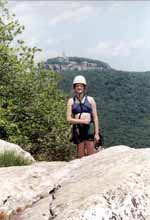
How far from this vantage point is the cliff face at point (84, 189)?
5.09m

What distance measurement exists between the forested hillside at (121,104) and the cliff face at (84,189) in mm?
49221

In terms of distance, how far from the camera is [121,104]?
104688 millimetres

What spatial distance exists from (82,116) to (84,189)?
12.2ft

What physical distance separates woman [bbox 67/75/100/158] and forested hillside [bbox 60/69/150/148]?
153 ft

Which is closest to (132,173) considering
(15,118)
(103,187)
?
(103,187)

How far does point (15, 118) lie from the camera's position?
21.2 metres

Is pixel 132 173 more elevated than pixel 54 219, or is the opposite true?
pixel 132 173

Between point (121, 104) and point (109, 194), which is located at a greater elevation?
point (109, 194)

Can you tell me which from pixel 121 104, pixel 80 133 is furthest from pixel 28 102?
pixel 121 104

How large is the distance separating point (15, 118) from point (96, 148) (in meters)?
11.9

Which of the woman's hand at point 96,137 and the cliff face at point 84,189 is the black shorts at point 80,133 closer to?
the woman's hand at point 96,137

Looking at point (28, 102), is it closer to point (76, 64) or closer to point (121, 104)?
point (121, 104)

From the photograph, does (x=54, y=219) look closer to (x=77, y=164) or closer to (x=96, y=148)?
(x=77, y=164)

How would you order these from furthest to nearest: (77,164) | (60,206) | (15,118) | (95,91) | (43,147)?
(95,91) → (15,118) → (43,147) → (77,164) → (60,206)
